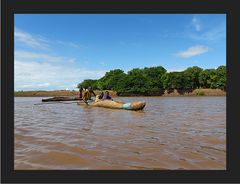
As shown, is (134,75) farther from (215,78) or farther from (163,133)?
(163,133)

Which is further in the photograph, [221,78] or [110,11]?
[221,78]

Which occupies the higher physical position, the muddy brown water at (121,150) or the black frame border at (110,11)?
the black frame border at (110,11)

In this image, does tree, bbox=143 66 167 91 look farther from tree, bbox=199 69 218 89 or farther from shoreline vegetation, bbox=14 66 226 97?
→ tree, bbox=199 69 218 89

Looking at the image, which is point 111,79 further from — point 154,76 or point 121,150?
point 121,150

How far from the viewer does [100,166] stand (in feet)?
17.0

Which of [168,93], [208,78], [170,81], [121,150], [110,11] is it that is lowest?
[121,150]

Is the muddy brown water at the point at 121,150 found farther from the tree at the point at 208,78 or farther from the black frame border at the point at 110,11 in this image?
the tree at the point at 208,78

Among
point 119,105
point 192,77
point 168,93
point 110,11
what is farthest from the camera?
point 192,77

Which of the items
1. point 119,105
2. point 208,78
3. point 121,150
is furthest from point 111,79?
point 121,150

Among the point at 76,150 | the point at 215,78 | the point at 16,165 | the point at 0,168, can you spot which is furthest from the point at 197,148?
the point at 215,78

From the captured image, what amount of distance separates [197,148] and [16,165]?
13.8 feet

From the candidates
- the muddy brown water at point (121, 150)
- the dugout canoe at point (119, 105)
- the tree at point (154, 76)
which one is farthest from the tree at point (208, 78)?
the muddy brown water at point (121, 150)

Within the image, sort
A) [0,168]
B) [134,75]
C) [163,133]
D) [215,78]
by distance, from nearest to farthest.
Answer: [0,168] → [163,133] → [215,78] → [134,75]

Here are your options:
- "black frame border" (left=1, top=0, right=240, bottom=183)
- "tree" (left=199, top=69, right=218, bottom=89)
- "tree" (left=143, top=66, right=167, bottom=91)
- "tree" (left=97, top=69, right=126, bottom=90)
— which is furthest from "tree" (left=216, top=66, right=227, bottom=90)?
"black frame border" (left=1, top=0, right=240, bottom=183)
